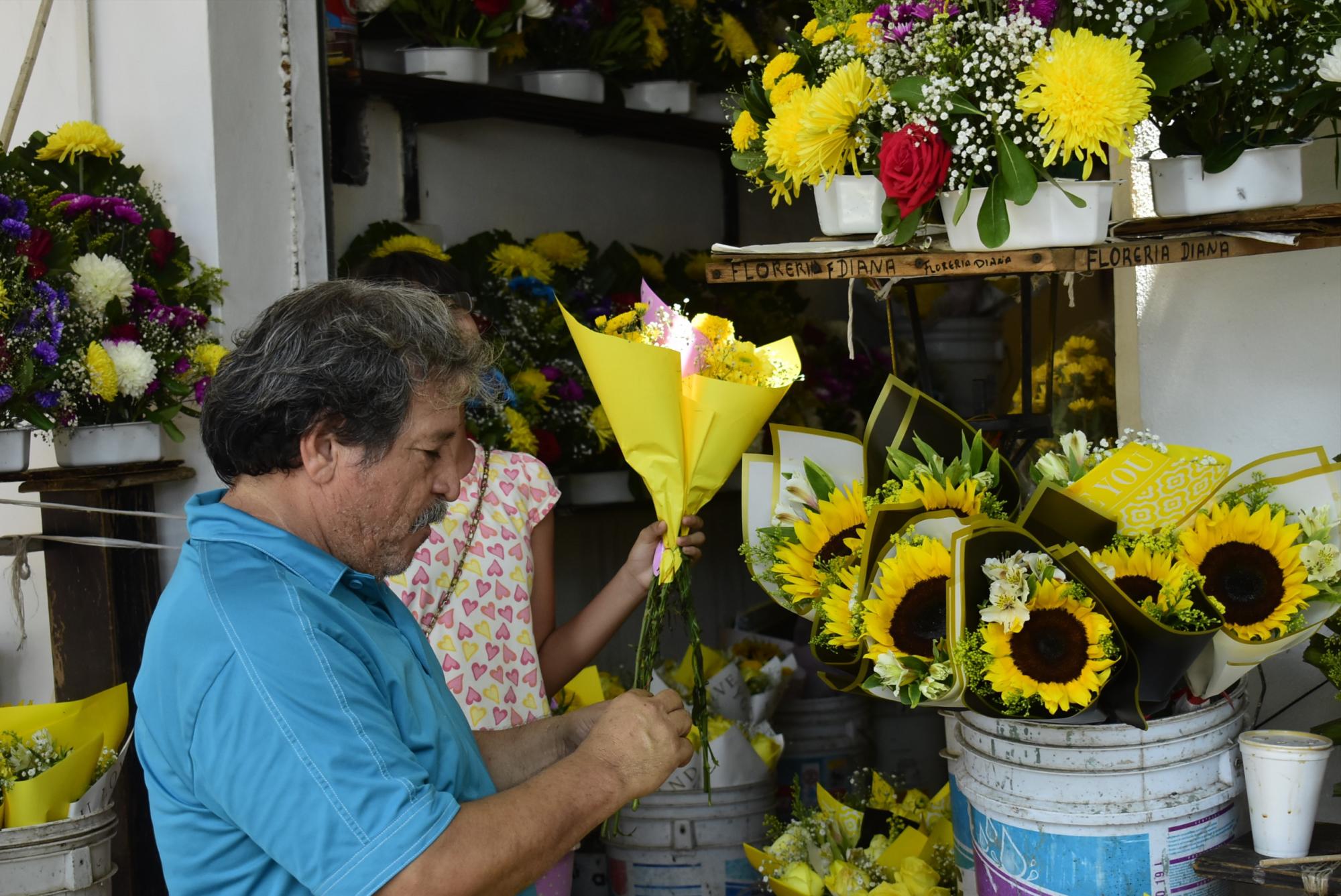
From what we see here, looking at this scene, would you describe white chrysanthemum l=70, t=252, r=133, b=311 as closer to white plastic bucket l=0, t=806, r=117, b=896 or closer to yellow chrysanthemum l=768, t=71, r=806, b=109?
white plastic bucket l=0, t=806, r=117, b=896

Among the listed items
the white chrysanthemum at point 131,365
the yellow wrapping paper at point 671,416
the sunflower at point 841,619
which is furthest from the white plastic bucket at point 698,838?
the white chrysanthemum at point 131,365

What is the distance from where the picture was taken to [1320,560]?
1.79 metres

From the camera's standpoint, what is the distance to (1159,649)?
1.70 meters

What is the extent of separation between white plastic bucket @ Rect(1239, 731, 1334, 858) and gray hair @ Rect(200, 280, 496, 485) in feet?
3.51

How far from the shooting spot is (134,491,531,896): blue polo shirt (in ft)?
4.23

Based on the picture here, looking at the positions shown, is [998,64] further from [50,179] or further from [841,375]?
[841,375]

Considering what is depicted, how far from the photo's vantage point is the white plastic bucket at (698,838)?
294 centimetres

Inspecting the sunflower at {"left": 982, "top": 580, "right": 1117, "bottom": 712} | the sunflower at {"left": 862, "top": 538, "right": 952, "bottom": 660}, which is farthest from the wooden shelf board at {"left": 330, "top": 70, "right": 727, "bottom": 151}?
the sunflower at {"left": 982, "top": 580, "right": 1117, "bottom": 712}

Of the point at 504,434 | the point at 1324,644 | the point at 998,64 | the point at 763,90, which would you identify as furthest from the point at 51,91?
the point at 1324,644

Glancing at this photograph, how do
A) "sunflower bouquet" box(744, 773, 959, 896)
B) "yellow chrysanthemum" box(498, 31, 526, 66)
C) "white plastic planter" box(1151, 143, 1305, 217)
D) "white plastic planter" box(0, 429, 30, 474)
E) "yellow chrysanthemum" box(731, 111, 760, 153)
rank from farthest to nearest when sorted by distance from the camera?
"yellow chrysanthemum" box(498, 31, 526, 66), "white plastic planter" box(0, 429, 30, 474), "sunflower bouquet" box(744, 773, 959, 896), "yellow chrysanthemum" box(731, 111, 760, 153), "white plastic planter" box(1151, 143, 1305, 217)

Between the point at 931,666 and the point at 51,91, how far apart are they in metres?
2.49

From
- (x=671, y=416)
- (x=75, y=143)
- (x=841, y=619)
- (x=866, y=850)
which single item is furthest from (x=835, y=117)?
(x=75, y=143)

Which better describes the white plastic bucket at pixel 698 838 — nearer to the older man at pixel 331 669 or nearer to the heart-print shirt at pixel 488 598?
the heart-print shirt at pixel 488 598

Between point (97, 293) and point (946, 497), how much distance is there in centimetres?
163
